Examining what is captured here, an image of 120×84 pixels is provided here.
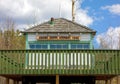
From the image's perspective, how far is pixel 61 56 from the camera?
1855 centimetres

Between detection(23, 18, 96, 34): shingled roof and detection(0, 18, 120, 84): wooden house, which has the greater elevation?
detection(23, 18, 96, 34): shingled roof

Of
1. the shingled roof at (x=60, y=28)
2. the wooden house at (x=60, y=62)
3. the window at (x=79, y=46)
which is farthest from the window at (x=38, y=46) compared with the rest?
the wooden house at (x=60, y=62)

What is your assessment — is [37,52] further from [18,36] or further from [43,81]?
[18,36]

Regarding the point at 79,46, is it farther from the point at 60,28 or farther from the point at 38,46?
the point at 38,46

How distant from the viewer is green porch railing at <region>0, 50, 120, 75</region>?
18438 mm

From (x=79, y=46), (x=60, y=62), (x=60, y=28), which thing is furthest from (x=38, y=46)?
(x=60, y=62)

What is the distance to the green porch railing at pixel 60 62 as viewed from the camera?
726 inches

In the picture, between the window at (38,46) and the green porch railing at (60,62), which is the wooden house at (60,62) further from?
the window at (38,46)

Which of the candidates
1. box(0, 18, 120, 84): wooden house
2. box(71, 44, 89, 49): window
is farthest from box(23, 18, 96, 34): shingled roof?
box(0, 18, 120, 84): wooden house

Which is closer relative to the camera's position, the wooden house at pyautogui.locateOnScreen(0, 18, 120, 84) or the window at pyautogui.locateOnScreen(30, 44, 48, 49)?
the wooden house at pyautogui.locateOnScreen(0, 18, 120, 84)

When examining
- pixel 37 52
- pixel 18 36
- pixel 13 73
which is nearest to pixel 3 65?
pixel 13 73

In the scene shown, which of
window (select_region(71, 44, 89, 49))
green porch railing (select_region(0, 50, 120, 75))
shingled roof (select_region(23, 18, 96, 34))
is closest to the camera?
green porch railing (select_region(0, 50, 120, 75))

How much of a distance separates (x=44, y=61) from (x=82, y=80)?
391 centimetres

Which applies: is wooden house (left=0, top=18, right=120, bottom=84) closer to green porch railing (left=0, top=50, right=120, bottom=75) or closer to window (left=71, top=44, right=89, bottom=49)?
green porch railing (left=0, top=50, right=120, bottom=75)
